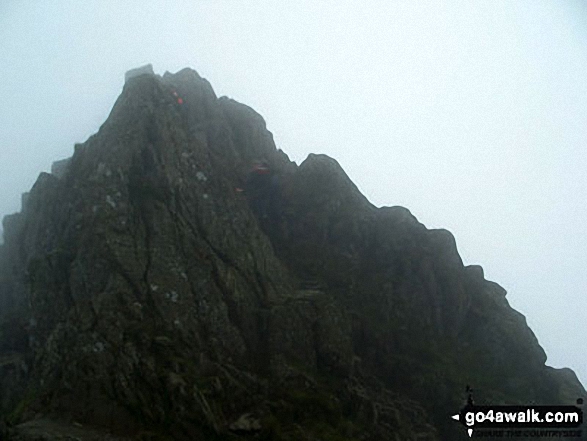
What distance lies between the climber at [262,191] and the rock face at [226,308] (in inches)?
34.5

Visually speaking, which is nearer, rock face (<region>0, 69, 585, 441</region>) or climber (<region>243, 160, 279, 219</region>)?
rock face (<region>0, 69, 585, 441</region>)

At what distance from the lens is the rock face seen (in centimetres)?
6894

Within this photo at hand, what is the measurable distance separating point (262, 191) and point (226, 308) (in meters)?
35.7

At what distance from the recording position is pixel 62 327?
73.8 metres

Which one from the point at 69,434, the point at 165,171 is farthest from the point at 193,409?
the point at 165,171

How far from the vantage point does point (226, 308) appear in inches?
3258

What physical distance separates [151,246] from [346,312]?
3566cm

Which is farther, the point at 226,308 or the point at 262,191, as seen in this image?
the point at 262,191

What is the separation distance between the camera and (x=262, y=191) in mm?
111938

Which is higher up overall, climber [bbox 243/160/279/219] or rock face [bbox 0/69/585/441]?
climber [bbox 243/160/279/219]

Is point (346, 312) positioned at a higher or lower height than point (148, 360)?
higher

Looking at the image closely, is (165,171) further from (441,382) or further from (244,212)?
(441,382)

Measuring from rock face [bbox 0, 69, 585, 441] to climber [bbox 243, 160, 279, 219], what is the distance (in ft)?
2.87

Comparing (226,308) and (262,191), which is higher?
(262,191)
